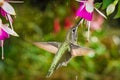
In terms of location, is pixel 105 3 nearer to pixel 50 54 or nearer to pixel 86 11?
pixel 86 11

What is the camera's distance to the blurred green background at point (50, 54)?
321 centimetres

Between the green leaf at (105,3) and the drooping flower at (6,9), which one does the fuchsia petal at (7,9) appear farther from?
the green leaf at (105,3)

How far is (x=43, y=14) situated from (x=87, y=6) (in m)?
2.57

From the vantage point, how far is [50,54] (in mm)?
3328

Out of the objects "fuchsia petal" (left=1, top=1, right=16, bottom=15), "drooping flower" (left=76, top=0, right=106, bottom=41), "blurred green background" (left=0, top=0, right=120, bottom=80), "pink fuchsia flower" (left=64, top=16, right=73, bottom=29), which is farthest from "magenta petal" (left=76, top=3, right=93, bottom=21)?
"pink fuchsia flower" (left=64, top=16, right=73, bottom=29)

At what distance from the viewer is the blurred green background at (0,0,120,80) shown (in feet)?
10.5

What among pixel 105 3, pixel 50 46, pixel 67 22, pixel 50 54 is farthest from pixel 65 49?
pixel 67 22

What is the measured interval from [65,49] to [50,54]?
2319mm

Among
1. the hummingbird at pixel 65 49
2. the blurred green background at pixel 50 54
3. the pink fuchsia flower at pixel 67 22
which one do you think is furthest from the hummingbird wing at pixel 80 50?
the pink fuchsia flower at pixel 67 22

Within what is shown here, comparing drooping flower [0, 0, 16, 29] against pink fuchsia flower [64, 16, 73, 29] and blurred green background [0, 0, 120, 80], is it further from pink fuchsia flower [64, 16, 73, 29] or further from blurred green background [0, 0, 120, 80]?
pink fuchsia flower [64, 16, 73, 29]

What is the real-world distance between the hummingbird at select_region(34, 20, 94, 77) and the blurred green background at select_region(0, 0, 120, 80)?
6.70 ft

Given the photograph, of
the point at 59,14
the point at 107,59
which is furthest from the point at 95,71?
the point at 59,14

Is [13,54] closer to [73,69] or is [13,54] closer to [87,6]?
[73,69]

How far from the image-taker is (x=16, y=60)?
3.24 metres
